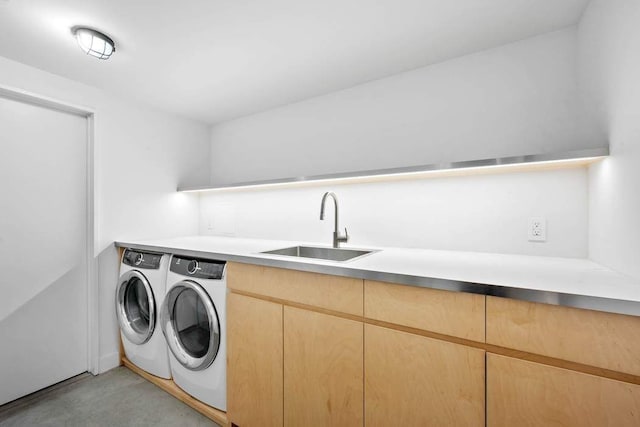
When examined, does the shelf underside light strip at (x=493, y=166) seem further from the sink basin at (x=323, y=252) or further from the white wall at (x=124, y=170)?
the white wall at (x=124, y=170)

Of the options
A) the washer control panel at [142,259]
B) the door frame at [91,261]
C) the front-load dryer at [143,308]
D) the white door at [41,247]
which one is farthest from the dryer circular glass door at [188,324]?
the white door at [41,247]

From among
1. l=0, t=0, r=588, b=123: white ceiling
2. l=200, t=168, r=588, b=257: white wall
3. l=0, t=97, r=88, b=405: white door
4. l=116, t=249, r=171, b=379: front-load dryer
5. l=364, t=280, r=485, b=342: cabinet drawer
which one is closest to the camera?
l=364, t=280, r=485, b=342: cabinet drawer

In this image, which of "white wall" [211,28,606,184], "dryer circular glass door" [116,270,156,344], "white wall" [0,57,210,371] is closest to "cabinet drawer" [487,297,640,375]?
"white wall" [211,28,606,184]

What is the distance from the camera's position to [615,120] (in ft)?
3.33

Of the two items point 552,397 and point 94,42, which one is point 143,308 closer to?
point 94,42

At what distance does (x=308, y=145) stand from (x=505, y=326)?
1714 millimetres

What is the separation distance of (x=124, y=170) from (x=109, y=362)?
1465 millimetres

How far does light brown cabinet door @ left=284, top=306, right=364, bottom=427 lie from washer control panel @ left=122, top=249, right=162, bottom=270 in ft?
3.61

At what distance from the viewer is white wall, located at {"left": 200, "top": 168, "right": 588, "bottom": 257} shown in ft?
4.30

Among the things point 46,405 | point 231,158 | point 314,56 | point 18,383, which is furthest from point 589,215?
point 18,383

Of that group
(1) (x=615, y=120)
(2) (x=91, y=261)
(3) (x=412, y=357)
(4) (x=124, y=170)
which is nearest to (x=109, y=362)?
(2) (x=91, y=261)

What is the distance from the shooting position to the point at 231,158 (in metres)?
2.62

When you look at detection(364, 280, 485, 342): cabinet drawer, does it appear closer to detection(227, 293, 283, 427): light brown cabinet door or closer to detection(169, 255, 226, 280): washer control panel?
detection(227, 293, 283, 427): light brown cabinet door

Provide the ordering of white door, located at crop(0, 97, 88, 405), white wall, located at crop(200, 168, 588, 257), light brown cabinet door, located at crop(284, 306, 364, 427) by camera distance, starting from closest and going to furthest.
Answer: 1. light brown cabinet door, located at crop(284, 306, 364, 427)
2. white wall, located at crop(200, 168, 588, 257)
3. white door, located at crop(0, 97, 88, 405)
